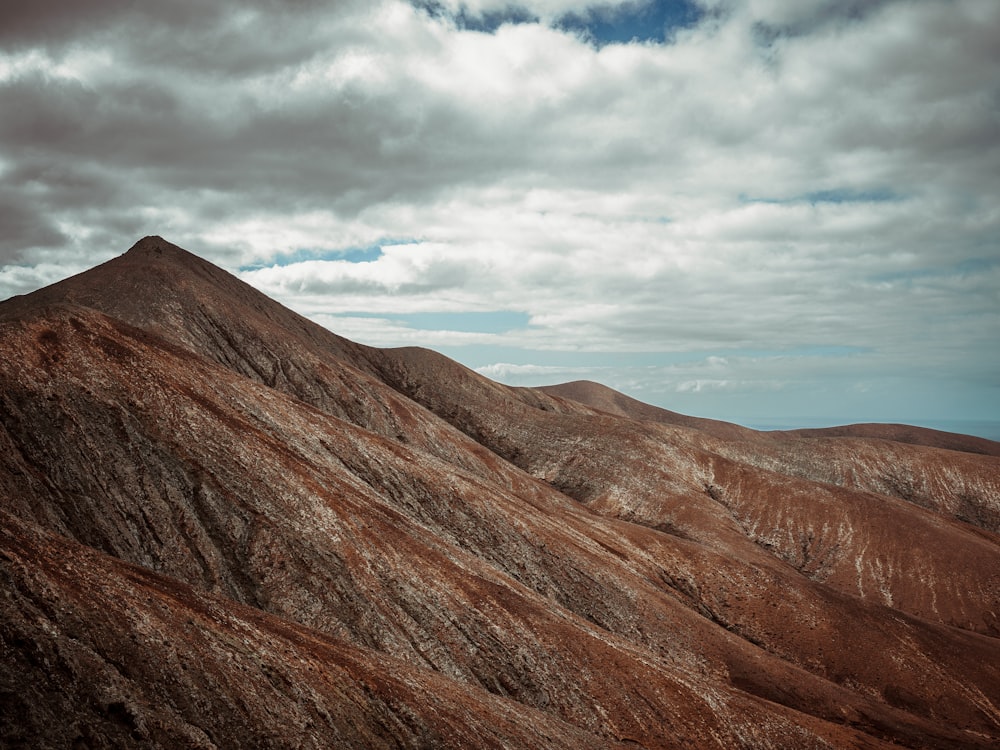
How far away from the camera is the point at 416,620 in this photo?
4016 cm

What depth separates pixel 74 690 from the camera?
1844 cm

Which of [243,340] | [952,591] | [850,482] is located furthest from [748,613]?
[850,482]

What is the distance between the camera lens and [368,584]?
134ft

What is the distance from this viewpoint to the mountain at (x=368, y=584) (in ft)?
71.7

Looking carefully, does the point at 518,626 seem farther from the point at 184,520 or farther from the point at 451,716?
the point at 184,520

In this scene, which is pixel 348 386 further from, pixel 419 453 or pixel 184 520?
pixel 184 520

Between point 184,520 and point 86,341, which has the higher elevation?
point 86,341

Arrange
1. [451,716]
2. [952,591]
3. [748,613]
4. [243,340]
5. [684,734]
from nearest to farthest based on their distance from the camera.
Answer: [451,716]
[684,734]
[748,613]
[952,591]
[243,340]

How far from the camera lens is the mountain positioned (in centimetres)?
2184

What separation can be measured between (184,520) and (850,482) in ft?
386

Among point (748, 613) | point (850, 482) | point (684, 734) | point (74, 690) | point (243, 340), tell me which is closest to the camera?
point (74, 690)

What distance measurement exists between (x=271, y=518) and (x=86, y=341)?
751 inches

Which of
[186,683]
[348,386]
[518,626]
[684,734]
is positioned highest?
[348,386]

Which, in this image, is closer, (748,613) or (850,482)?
(748,613)
